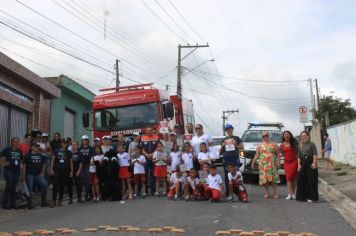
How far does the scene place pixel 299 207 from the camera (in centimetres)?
1022

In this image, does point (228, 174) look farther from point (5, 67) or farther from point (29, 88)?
point (29, 88)

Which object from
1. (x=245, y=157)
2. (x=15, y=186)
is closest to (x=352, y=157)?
(x=245, y=157)

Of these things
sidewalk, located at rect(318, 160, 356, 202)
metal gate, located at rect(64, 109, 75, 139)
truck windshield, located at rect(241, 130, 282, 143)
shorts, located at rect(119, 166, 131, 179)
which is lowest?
sidewalk, located at rect(318, 160, 356, 202)

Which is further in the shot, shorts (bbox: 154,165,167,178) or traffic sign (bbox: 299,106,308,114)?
traffic sign (bbox: 299,106,308,114)

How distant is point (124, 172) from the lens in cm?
1245

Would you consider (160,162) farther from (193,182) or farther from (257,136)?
(257,136)

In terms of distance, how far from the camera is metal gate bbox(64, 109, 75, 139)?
80.6ft

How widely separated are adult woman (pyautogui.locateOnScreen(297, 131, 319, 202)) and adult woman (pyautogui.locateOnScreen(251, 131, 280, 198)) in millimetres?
619

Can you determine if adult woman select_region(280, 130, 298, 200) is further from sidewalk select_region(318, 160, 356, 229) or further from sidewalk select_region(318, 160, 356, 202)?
sidewalk select_region(318, 160, 356, 202)

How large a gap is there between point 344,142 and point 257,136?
9.69m

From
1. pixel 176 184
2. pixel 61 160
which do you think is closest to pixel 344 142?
pixel 176 184

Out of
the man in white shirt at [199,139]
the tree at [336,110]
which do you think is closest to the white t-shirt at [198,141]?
the man in white shirt at [199,139]

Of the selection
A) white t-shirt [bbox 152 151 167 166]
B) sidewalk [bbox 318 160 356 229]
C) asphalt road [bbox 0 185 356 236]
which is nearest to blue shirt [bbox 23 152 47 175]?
asphalt road [bbox 0 185 356 236]

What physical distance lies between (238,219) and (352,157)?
51.2 ft
